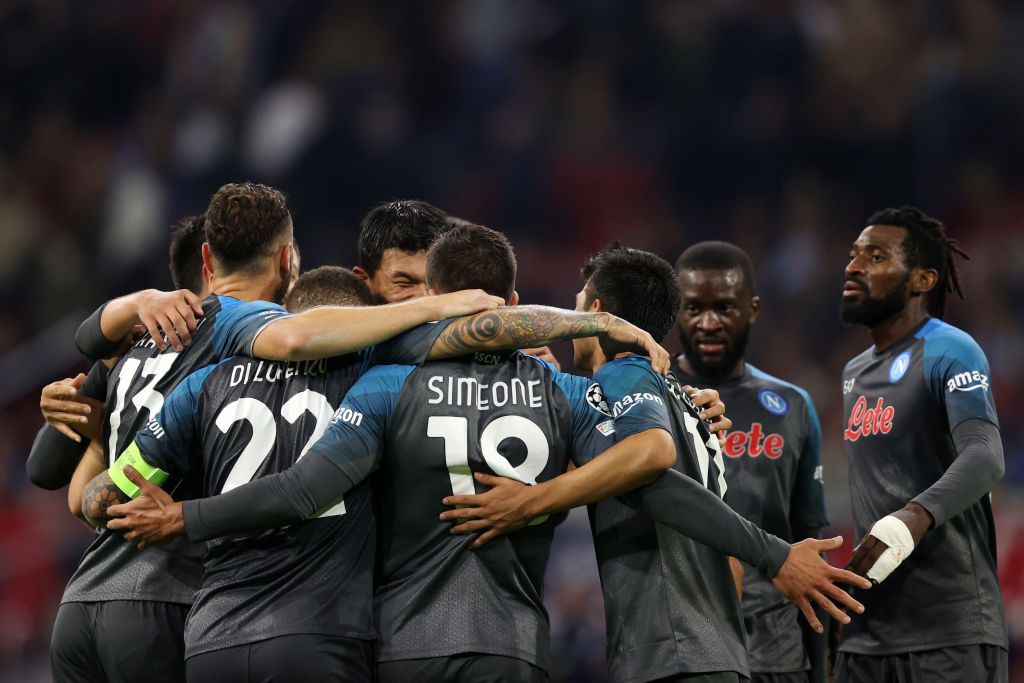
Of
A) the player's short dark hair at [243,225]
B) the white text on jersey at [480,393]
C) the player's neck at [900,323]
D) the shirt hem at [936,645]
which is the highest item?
the player's short dark hair at [243,225]

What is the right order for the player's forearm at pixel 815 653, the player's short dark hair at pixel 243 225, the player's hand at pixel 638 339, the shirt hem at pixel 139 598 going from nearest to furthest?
the player's hand at pixel 638 339 < the shirt hem at pixel 139 598 < the player's short dark hair at pixel 243 225 < the player's forearm at pixel 815 653

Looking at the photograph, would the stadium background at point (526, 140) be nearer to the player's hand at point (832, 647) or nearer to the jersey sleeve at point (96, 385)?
the player's hand at point (832, 647)

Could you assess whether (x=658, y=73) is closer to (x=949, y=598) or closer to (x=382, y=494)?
(x=949, y=598)

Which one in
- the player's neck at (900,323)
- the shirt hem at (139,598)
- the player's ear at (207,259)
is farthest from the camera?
the player's neck at (900,323)

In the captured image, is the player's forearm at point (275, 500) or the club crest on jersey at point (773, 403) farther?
the club crest on jersey at point (773, 403)

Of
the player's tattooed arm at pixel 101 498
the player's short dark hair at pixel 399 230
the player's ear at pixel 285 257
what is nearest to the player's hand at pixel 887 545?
the player's short dark hair at pixel 399 230

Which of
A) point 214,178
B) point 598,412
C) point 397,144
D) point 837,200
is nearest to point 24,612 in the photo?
point 214,178

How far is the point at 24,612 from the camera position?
29.8 feet

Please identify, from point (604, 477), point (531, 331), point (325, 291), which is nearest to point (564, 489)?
point (604, 477)

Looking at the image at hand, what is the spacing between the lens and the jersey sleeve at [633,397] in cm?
373

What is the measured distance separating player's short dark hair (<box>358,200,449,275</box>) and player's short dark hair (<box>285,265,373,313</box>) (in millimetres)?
375

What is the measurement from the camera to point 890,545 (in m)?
4.12

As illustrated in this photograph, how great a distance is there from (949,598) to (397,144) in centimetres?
911

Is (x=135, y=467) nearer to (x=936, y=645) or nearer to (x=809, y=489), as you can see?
(x=809, y=489)
